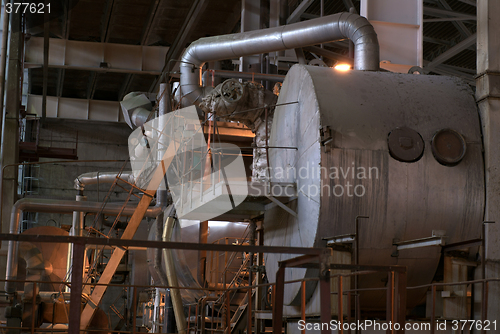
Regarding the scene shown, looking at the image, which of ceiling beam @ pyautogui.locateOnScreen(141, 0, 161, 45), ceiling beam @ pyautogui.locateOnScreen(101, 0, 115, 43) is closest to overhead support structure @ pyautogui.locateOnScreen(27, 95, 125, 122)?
ceiling beam @ pyautogui.locateOnScreen(101, 0, 115, 43)

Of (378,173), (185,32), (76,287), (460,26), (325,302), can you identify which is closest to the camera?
(76,287)

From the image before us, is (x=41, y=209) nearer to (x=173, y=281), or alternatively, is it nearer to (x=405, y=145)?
(x=173, y=281)

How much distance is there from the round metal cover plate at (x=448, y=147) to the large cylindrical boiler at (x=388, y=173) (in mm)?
16

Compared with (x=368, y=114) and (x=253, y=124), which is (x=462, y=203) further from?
(x=253, y=124)

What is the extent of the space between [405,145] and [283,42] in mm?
7174

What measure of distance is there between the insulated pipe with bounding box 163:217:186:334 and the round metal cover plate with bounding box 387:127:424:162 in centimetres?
839

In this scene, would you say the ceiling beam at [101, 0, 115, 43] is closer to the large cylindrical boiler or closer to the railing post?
the large cylindrical boiler

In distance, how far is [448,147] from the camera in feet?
29.9

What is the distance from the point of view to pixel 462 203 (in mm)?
9023

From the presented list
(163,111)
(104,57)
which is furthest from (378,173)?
(104,57)

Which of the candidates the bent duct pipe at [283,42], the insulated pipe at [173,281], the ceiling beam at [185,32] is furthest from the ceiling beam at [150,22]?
the insulated pipe at [173,281]

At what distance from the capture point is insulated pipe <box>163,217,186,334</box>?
616 inches

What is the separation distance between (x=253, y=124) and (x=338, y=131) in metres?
8.06

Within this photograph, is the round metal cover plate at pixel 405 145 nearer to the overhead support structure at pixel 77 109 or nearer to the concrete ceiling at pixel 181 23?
the concrete ceiling at pixel 181 23
